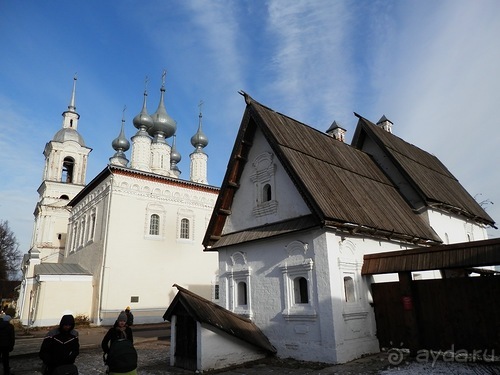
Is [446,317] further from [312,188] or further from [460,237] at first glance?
[460,237]

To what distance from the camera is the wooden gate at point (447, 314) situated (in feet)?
30.6

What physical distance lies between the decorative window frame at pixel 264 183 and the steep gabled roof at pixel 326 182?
797mm

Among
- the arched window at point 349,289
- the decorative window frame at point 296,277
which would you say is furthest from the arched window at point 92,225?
the arched window at point 349,289

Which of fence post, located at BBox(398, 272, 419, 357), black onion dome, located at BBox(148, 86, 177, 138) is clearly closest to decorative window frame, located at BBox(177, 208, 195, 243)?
black onion dome, located at BBox(148, 86, 177, 138)

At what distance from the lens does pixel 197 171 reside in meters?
35.9

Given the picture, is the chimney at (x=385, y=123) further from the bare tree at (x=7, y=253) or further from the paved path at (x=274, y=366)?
the bare tree at (x=7, y=253)

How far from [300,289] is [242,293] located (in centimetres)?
260

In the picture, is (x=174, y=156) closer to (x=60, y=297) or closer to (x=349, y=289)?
(x=60, y=297)

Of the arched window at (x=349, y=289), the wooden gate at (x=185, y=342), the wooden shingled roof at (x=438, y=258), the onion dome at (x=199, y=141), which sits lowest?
the wooden gate at (x=185, y=342)

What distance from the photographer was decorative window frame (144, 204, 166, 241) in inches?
1056

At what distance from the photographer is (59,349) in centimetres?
513

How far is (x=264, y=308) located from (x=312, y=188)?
4130mm

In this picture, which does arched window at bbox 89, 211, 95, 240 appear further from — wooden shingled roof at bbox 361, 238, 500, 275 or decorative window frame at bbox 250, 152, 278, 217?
wooden shingled roof at bbox 361, 238, 500, 275

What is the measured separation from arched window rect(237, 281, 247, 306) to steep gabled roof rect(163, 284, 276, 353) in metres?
1.06
